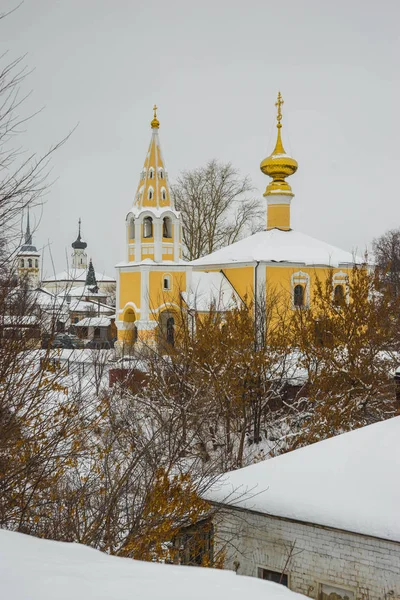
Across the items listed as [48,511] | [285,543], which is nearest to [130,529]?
[48,511]

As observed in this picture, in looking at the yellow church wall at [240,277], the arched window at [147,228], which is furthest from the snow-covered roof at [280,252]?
the arched window at [147,228]

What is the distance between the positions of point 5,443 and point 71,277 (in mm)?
1693

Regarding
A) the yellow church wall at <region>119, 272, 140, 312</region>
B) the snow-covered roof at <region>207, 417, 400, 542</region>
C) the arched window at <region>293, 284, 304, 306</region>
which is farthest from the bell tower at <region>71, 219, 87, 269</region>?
the snow-covered roof at <region>207, 417, 400, 542</region>

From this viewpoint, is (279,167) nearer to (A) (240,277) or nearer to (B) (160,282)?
(A) (240,277)

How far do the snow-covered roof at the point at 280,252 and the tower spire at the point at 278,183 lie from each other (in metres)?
0.68

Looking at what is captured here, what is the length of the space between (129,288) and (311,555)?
26.1 m

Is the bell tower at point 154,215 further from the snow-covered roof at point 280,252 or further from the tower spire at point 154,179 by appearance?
the snow-covered roof at point 280,252

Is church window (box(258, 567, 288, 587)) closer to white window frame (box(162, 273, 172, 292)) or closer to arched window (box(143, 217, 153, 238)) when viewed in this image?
white window frame (box(162, 273, 172, 292))

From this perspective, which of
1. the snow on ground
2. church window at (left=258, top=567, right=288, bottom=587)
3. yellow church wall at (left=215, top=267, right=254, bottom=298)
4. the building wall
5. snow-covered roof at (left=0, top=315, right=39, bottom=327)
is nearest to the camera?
the snow on ground

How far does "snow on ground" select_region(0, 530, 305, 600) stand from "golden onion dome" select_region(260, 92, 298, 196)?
1234 inches

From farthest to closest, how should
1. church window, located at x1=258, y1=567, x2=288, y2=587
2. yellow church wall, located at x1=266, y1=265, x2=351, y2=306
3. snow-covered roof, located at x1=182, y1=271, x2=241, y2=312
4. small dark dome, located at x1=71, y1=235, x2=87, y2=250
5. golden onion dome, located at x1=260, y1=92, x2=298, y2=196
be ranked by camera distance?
small dark dome, located at x1=71, y1=235, x2=87, y2=250, golden onion dome, located at x1=260, y1=92, x2=298, y2=196, snow-covered roof, located at x1=182, y1=271, x2=241, y2=312, yellow church wall, located at x1=266, y1=265, x2=351, y2=306, church window, located at x1=258, y1=567, x2=288, y2=587

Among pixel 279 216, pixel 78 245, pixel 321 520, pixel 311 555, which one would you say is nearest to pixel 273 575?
pixel 311 555

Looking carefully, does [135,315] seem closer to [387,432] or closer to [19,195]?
[387,432]

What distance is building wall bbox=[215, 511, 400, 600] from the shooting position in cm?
665
